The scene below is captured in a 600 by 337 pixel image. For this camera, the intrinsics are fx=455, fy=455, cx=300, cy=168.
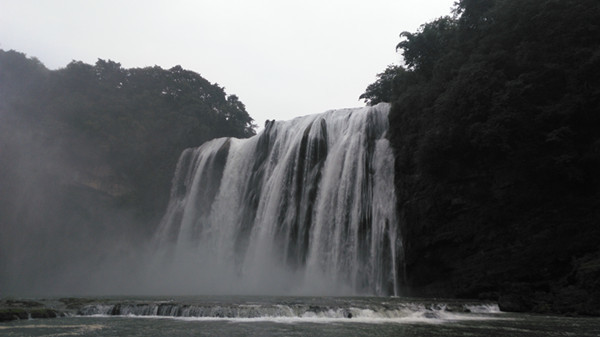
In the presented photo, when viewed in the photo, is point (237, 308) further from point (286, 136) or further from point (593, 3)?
point (286, 136)

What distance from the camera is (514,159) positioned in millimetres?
19141

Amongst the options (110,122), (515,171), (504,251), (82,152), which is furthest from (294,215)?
(110,122)

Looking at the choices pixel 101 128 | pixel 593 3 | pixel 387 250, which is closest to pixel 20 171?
pixel 101 128

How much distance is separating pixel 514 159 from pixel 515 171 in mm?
506

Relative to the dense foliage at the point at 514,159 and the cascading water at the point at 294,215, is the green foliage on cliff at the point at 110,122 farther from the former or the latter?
the dense foliage at the point at 514,159

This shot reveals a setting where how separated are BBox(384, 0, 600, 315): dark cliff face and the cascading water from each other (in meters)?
2.11

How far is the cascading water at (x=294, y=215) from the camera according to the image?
23875 mm

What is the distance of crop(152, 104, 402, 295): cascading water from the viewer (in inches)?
940

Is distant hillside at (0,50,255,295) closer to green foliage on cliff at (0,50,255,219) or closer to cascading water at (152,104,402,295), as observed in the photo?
green foliage on cliff at (0,50,255,219)

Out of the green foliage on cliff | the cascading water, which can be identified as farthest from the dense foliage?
the green foliage on cliff

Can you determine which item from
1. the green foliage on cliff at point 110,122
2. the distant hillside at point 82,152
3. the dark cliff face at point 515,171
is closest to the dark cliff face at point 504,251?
the dark cliff face at point 515,171

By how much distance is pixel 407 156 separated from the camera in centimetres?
2408

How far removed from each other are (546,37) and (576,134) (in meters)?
4.65

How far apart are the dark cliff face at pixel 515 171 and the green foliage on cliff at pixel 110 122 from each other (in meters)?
26.5
